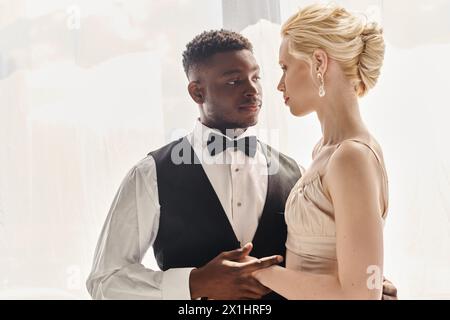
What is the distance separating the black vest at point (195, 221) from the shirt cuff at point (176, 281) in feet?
0.10

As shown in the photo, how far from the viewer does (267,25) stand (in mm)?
1722

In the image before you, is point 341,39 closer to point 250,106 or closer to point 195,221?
point 250,106

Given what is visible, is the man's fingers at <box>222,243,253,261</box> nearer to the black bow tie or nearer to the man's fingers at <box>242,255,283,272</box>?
the man's fingers at <box>242,255,283,272</box>

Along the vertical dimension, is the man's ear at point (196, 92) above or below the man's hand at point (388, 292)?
above

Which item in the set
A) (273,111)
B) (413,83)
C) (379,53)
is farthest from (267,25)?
(413,83)

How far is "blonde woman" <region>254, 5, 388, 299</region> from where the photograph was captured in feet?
4.33

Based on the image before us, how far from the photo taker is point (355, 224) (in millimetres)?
1310

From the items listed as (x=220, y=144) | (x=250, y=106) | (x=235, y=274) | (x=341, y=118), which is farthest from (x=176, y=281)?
(x=341, y=118)

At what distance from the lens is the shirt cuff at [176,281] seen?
1.55 metres

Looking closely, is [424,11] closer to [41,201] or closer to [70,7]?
[70,7]

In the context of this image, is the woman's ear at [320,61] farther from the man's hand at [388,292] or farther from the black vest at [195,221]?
the man's hand at [388,292]

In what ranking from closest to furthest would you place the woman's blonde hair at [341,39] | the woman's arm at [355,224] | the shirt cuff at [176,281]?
1. the woman's arm at [355,224]
2. the woman's blonde hair at [341,39]
3. the shirt cuff at [176,281]

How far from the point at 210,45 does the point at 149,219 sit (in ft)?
1.76

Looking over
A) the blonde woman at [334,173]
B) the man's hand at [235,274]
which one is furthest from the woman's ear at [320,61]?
the man's hand at [235,274]
